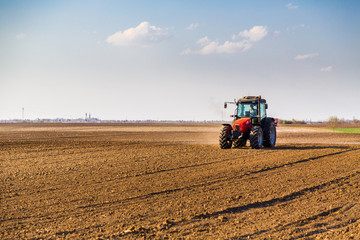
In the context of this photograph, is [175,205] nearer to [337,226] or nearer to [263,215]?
[263,215]

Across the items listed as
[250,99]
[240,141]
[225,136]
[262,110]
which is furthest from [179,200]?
[262,110]

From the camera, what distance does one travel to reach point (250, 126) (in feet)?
63.1

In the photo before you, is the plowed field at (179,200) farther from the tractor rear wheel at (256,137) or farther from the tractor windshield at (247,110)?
the tractor windshield at (247,110)

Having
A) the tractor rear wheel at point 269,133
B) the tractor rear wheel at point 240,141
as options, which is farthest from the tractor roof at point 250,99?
the tractor rear wheel at point 240,141

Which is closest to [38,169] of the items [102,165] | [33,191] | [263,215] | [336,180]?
[102,165]

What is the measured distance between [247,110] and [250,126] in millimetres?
923

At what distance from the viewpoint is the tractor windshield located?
19.5m

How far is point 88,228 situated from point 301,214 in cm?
390

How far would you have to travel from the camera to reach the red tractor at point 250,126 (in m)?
18.5

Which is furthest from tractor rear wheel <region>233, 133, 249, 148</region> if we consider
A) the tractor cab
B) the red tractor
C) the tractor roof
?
the tractor roof

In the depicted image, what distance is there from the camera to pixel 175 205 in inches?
300

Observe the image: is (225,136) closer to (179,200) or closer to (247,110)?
(247,110)

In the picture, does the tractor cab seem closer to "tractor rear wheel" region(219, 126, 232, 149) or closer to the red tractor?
the red tractor

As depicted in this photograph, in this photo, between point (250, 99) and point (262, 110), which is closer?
point (250, 99)
